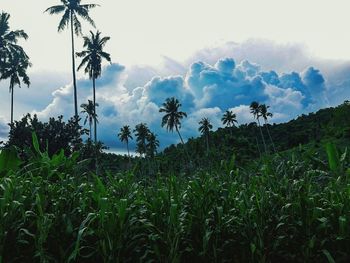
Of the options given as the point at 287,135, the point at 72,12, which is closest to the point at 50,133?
the point at 72,12

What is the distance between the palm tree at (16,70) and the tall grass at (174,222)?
4165cm

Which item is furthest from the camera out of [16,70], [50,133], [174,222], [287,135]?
[287,135]

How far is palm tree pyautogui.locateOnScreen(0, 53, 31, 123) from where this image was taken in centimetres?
4259

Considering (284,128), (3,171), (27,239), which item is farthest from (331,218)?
(284,128)

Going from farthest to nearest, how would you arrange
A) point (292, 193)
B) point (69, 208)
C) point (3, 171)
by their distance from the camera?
point (3, 171), point (292, 193), point (69, 208)

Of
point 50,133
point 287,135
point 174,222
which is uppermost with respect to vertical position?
point 287,135

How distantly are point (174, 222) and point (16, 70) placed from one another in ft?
144

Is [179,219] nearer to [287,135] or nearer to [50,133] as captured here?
[50,133]

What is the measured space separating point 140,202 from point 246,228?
1.02 m

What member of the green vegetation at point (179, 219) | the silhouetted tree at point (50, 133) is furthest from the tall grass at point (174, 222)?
the silhouetted tree at point (50, 133)

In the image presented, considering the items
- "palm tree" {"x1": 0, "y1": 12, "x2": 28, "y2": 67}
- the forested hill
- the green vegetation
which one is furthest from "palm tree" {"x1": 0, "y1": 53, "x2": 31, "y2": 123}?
the green vegetation

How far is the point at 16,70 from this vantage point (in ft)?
143

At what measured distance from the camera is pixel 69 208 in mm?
3889

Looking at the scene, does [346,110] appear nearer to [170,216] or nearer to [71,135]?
[71,135]
